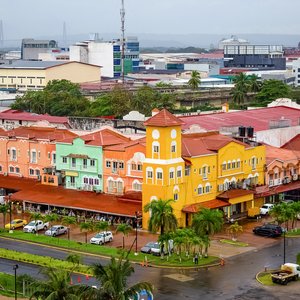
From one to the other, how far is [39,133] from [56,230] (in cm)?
1714

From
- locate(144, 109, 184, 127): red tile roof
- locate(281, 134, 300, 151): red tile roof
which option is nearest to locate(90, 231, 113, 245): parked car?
locate(144, 109, 184, 127): red tile roof

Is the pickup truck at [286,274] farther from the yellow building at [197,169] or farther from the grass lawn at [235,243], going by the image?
the yellow building at [197,169]

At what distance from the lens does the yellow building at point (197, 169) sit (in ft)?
186

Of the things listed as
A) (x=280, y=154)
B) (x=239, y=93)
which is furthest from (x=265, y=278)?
(x=239, y=93)

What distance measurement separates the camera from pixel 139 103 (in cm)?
11694

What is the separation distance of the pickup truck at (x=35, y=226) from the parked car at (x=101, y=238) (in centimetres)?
498

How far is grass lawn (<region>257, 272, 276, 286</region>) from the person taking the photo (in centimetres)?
4381

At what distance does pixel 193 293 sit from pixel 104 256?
869 centimetres

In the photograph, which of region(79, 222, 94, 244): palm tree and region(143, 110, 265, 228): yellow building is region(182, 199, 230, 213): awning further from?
region(79, 222, 94, 244): palm tree

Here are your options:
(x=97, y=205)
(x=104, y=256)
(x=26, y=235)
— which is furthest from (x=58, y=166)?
(x=104, y=256)

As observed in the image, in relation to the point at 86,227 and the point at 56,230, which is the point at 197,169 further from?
the point at 56,230

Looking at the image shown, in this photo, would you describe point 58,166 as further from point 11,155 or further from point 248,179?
point 248,179

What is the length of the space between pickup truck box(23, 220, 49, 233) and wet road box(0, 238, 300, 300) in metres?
5.27

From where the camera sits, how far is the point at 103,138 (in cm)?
6588
